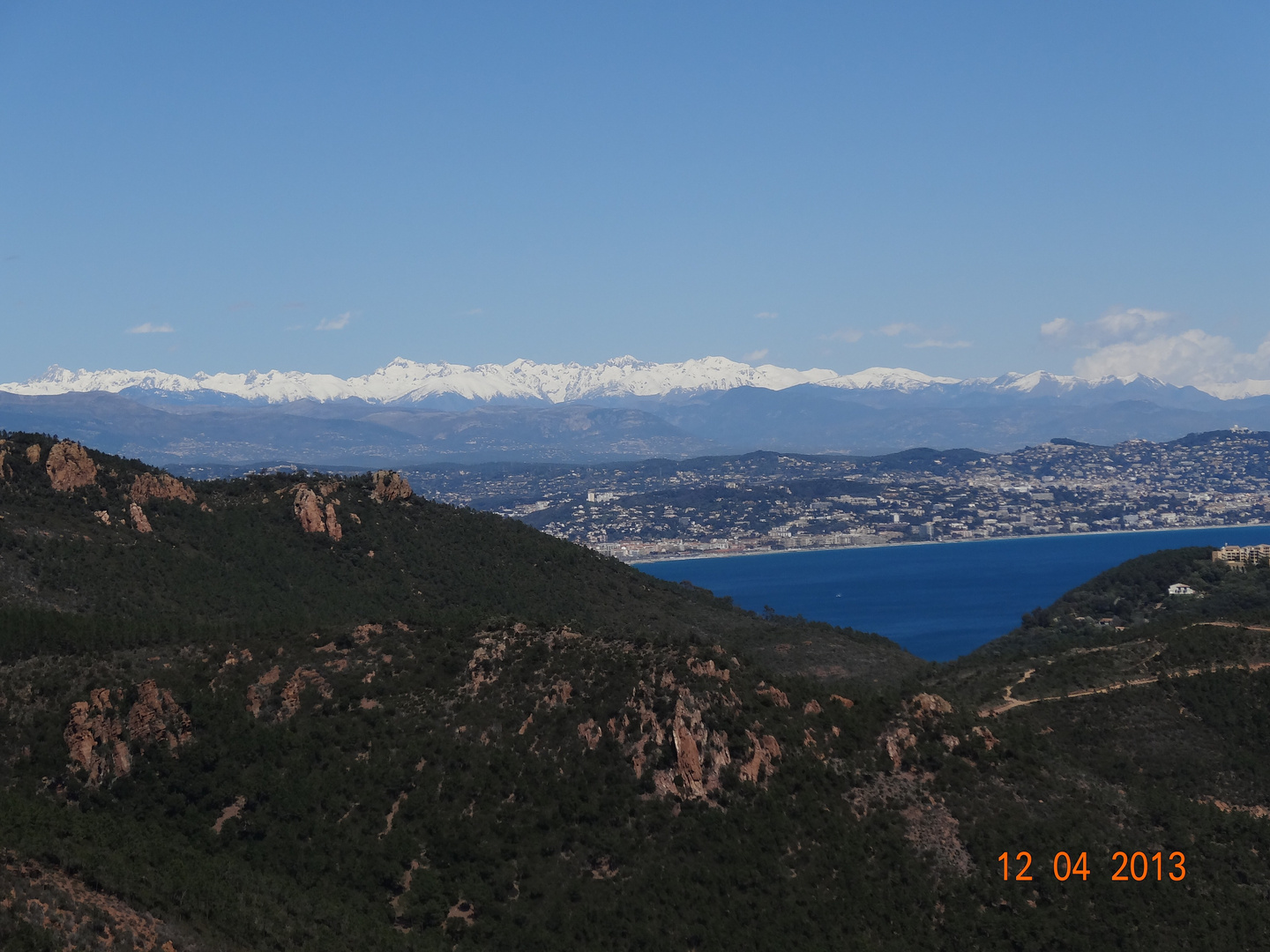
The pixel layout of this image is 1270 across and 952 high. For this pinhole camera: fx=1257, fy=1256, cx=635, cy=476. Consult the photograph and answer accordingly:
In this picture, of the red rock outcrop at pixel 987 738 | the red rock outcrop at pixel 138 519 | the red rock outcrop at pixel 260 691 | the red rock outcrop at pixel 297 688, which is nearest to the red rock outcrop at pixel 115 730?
the red rock outcrop at pixel 260 691

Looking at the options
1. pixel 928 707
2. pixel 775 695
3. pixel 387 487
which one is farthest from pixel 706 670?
pixel 387 487

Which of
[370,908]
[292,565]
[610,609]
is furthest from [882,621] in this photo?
[370,908]

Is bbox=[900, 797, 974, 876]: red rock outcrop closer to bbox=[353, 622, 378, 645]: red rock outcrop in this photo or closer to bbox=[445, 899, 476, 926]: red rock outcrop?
bbox=[445, 899, 476, 926]: red rock outcrop

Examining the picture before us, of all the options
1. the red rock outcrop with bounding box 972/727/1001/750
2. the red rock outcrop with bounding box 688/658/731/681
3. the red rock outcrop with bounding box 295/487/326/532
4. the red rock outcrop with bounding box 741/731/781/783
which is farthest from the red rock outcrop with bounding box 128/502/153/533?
the red rock outcrop with bounding box 972/727/1001/750

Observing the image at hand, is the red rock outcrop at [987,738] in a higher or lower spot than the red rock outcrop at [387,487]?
lower

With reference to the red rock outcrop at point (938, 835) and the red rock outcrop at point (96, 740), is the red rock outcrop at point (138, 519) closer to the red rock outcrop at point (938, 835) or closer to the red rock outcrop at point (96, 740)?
the red rock outcrop at point (96, 740)

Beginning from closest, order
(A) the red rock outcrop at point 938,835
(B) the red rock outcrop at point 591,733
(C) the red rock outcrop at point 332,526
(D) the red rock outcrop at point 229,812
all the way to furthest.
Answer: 1. (A) the red rock outcrop at point 938,835
2. (D) the red rock outcrop at point 229,812
3. (B) the red rock outcrop at point 591,733
4. (C) the red rock outcrop at point 332,526
